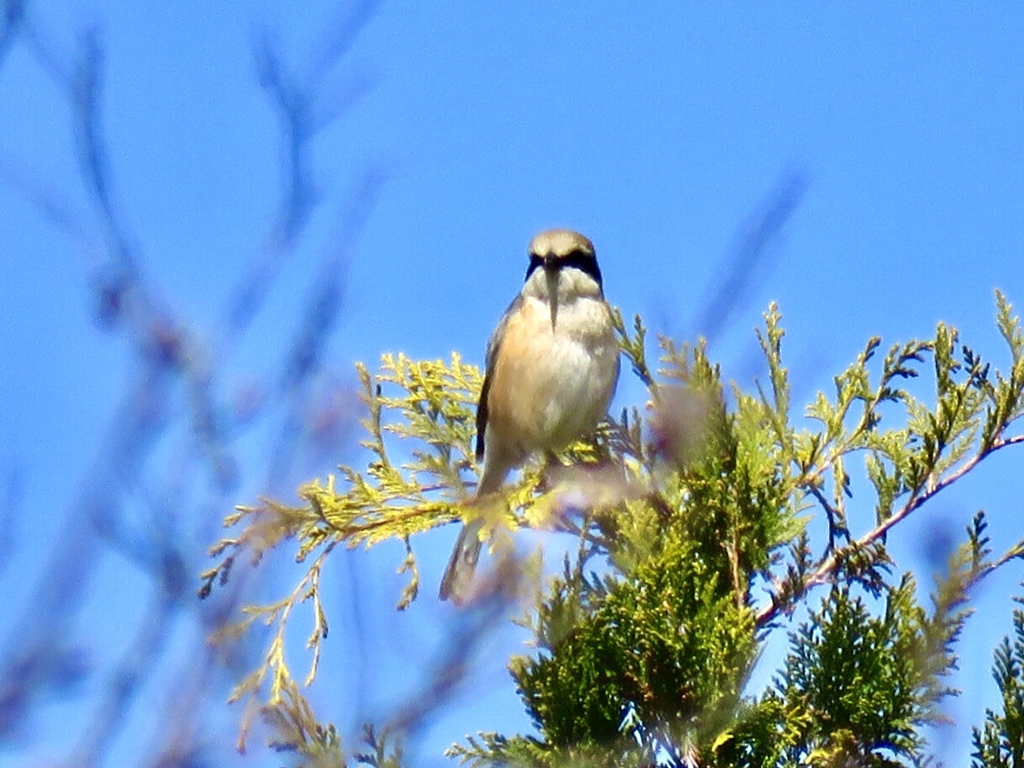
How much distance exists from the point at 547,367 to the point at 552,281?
0.49 meters

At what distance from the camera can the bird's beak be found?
6.34 m

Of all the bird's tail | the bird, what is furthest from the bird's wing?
the bird's tail

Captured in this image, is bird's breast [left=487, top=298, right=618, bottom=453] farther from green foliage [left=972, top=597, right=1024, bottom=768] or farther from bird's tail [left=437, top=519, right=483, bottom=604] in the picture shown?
green foliage [left=972, top=597, right=1024, bottom=768]

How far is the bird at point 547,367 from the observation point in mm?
5926

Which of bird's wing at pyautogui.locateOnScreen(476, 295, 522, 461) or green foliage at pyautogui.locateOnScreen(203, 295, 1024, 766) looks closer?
green foliage at pyautogui.locateOnScreen(203, 295, 1024, 766)

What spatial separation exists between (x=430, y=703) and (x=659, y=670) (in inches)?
37.4

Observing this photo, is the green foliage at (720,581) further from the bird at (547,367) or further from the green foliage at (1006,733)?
the bird at (547,367)

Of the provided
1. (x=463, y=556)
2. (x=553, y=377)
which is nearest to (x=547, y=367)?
(x=553, y=377)

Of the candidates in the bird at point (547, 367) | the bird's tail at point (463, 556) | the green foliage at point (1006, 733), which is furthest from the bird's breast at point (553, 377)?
the green foliage at point (1006, 733)

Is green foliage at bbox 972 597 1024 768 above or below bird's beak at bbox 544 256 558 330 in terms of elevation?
below

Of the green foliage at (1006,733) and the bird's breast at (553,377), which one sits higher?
the bird's breast at (553,377)

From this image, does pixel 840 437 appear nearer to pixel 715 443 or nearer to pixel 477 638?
pixel 715 443

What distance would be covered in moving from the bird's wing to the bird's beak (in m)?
0.20

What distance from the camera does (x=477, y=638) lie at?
280 centimetres
